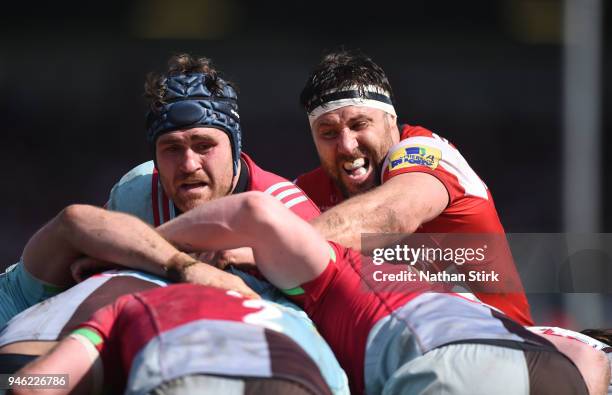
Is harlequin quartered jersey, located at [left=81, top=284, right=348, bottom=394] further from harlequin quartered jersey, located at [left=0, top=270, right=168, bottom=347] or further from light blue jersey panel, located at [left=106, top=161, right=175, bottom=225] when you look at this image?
light blue jersey panel, located at [left=106, top=161, right=175, bottom=225]

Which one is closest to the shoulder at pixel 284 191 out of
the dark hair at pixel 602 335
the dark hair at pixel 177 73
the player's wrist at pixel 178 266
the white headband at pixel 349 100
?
the dark hair at pixel 177 73

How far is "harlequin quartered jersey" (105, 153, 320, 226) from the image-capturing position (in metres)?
3.19

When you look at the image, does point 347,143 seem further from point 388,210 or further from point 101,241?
point 101,241

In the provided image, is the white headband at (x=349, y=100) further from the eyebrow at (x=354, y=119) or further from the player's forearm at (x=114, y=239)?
the player's forearm at (x=114, y=239)

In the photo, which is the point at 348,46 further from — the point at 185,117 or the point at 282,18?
the point at 185,117

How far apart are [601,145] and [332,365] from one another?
494 cm

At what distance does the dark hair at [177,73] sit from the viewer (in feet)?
10.7

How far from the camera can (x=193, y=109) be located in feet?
10.4

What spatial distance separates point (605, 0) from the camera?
665 cm

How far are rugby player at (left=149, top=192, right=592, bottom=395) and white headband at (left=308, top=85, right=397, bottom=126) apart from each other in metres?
1.31

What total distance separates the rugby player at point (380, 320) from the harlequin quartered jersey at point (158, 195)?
0.59 m

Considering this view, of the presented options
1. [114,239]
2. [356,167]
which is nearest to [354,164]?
[356,167]

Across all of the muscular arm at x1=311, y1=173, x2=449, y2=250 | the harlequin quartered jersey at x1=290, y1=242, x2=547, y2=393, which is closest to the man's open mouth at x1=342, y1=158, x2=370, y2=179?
the muscular arm at x1=311, y1=173, x2=449, y2=250

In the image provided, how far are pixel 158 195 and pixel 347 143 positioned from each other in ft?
2.79
